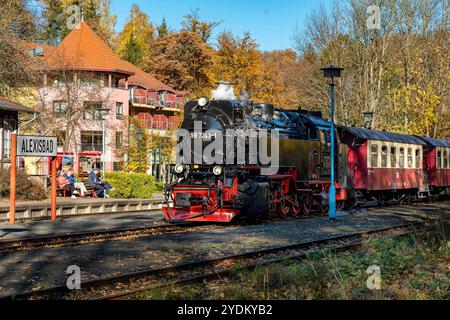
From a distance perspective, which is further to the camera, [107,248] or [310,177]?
[310,177]

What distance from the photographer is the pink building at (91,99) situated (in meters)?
45.2

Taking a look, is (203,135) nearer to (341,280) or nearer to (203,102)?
(203,102)

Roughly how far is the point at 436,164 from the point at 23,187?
66.4 ft

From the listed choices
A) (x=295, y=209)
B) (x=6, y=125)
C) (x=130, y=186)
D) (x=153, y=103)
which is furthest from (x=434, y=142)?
(x=153, y=103)

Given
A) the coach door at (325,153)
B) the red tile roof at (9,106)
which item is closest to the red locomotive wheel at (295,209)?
the coach door at (325,153)

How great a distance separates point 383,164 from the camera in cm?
2564

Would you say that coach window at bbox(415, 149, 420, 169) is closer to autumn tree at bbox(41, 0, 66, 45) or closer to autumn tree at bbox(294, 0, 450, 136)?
autumn tree at bbox(294, 0, 450, 136)

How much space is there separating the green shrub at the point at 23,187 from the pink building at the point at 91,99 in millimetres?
12298

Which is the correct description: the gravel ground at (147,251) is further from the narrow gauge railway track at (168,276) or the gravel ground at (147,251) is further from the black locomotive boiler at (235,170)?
the black locomotive boiler at (235,170)

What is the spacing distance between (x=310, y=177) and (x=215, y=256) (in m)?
8.77

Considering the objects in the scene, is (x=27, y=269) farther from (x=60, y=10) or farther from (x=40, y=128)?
(x=60, y=10)

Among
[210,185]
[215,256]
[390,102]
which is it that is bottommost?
[215,256]
